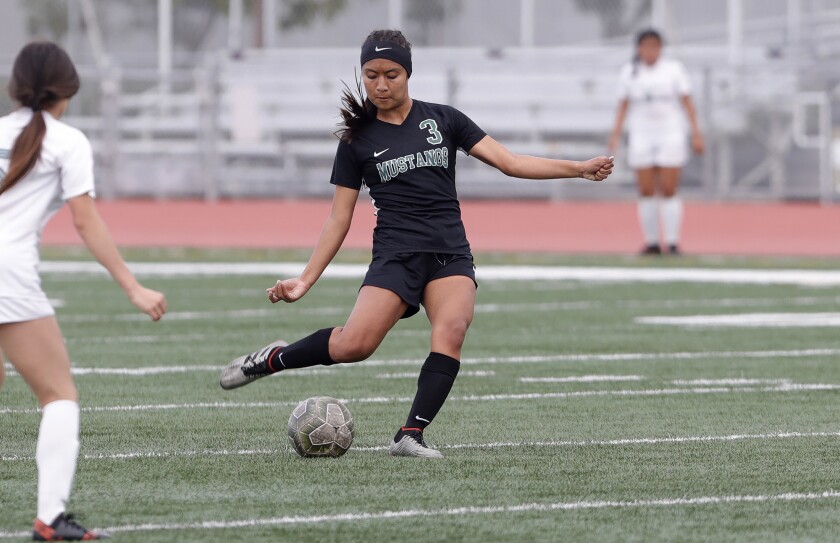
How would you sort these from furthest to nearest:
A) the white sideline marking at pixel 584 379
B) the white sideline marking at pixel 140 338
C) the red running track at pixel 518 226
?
the red running track at pixel 518 226 < the white sideline marking at pixel 140 338 < the white sideline marking at pixel 584 379

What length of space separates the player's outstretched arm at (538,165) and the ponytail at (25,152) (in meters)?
2.51

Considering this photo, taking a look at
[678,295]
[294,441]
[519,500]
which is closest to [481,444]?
[294,441]

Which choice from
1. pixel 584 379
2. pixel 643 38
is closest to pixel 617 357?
pixel 584 379

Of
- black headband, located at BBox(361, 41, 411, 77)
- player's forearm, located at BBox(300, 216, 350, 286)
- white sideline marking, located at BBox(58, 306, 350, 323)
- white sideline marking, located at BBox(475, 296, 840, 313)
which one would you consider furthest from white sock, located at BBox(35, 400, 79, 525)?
white sideline marking, located at BBox(475, 296, 840, 313)

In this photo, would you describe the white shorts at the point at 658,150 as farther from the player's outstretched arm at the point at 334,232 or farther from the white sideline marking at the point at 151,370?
the player's outstretched arm at the point at 334,232

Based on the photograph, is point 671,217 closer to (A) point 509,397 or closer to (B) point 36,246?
(A) point 509,397

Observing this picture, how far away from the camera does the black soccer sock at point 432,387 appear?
24.6ft

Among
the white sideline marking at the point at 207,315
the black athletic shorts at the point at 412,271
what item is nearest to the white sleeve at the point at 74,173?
the black athletic shorts at the point at 412,271

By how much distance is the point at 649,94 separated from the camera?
1944 centimetres

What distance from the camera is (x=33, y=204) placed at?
5.69 meters

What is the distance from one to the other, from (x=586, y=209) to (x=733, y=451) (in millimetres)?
19606

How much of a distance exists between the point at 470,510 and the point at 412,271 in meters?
1.70

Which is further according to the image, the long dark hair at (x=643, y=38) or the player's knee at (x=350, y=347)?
the long dark hair at (x=643, y=38)

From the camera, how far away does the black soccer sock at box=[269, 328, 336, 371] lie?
7770mm
